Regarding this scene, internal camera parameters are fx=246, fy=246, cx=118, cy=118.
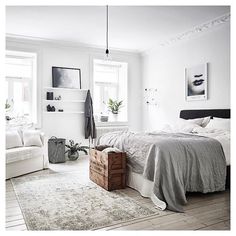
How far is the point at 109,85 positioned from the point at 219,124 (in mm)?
3578

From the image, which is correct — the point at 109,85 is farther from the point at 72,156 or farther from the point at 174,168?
the point at 174,168

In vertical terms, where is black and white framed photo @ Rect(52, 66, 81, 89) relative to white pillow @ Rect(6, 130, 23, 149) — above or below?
above

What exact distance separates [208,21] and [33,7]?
10.2 ft

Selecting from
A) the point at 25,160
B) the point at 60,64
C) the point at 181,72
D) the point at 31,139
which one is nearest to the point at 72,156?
the point at 31,139

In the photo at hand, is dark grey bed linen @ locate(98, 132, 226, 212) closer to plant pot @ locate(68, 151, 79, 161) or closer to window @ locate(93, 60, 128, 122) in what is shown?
plant pot @ locate(68, 151, 79, 161)

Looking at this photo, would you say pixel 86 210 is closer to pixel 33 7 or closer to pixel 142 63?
pixel 33 7

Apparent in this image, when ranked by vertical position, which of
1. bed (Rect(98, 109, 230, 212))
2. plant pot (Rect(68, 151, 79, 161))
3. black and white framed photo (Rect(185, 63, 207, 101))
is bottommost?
plant pot (Rect(68, 151, 79, 161))

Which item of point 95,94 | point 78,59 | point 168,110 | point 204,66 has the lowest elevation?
point 168,110

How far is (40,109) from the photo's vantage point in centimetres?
573

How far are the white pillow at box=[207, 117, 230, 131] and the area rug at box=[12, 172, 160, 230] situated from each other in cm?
196

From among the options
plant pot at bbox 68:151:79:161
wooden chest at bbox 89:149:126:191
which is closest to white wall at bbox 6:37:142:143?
plant pot at bbox 68:151:79:161

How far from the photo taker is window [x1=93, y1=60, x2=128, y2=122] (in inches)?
262

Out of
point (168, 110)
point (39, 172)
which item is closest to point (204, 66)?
point (168, 110)

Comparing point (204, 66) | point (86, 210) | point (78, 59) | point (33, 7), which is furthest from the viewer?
point (78, 59)
